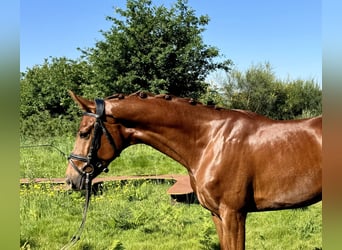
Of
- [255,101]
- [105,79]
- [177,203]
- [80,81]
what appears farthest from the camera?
[255,101]

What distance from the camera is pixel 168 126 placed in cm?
306

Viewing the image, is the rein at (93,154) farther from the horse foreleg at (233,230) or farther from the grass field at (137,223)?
the grass field at (137,223)

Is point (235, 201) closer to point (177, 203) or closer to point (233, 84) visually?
point (177, 203)

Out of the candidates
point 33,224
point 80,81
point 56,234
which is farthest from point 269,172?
point 80,81

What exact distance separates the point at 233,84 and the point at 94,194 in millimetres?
25165

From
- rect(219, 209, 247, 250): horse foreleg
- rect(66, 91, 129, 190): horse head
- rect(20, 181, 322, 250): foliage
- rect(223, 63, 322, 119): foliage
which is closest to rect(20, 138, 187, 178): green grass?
rect(20, 181, 322, 250): foliage

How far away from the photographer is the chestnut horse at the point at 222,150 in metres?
2.89

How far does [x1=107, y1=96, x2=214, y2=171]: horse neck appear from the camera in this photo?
9.91ft

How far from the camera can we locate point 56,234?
4918 mm

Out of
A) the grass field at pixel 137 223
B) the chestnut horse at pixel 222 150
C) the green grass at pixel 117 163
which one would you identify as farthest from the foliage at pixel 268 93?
the chestnut horse at pixel 222 150

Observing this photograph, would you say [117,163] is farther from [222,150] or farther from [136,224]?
[222,150]

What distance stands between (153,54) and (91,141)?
1740 cm

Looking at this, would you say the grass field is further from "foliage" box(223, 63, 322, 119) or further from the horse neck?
"foliage" box(223, 63, 322, 119)

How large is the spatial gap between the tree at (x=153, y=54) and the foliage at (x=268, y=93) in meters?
7.36
